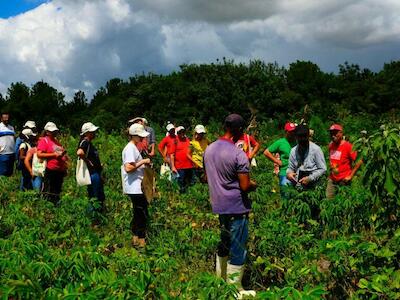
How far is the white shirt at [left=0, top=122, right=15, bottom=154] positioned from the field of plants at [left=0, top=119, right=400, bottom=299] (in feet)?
9.39

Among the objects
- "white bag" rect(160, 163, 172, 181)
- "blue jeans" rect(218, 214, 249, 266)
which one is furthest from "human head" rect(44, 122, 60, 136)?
"blue jeans" rect(218, 214, 249, 266)

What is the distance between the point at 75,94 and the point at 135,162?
169ft

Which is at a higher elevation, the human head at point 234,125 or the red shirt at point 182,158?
the human head at point 234,125

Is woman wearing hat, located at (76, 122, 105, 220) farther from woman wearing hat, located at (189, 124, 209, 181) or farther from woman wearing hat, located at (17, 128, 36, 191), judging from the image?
woman wearing hat, located at (189, 124, 209, 181)

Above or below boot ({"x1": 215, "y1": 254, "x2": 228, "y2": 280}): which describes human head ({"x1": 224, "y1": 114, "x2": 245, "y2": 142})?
above

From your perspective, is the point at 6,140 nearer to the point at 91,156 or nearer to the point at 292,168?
the point at 91,156

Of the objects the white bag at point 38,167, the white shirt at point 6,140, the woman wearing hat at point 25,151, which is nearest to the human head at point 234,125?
the white bag at point 38,167

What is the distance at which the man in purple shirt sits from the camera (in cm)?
410

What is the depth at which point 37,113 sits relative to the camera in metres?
46.4

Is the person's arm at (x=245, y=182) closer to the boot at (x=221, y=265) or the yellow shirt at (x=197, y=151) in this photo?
the boot at (x=221, y=265)

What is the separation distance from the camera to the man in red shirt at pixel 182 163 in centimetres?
873

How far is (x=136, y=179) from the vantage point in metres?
5.76

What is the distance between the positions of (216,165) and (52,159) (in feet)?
11.5

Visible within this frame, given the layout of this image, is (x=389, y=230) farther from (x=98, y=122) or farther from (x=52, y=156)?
(x=98, y=122)
